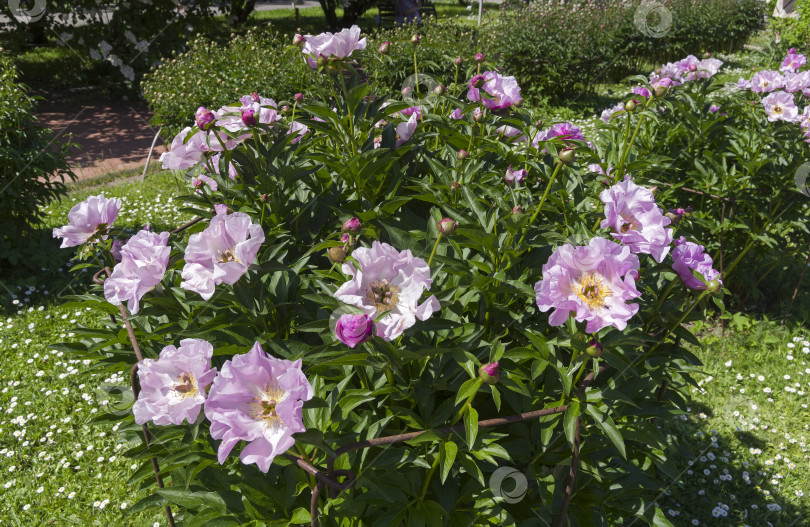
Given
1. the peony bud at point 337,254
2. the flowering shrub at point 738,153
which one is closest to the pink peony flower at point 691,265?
the peony bud at point 337,254

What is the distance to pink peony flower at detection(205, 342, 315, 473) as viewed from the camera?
3.06 ft

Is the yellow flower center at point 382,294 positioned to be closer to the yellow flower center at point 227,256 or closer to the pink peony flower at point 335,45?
the yellow flower center at point 227,256

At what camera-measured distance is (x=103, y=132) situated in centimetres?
790

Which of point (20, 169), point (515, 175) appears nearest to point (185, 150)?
point (515, 175)

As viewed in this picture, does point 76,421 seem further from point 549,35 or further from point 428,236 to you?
point 549,35

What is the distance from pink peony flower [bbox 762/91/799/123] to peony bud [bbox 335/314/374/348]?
297 cm

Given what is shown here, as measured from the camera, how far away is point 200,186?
1675 mm

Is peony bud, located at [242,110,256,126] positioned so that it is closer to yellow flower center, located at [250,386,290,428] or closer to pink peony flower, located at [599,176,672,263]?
yellow flower center, located at [250,386,290,428]

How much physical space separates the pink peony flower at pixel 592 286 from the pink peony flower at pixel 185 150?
104cm

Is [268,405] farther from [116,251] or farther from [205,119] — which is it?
[116,251]

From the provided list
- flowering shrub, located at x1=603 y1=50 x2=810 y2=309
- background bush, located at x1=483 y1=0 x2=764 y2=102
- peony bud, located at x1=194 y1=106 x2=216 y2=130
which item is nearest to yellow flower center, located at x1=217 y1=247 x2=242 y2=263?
peony bud, located at x1=194 y1=106 x2=216 y2=130

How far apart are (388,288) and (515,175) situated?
2.76 ft

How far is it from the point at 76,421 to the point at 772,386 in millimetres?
3855

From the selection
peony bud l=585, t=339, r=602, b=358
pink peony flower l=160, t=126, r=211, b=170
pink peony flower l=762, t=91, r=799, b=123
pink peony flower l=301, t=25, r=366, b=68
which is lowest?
pink peony flower l=762, t=91, r=799, b=123
